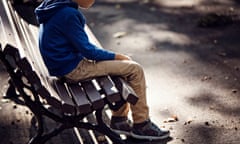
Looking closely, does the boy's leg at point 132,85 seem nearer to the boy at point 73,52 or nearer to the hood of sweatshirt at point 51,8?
the boy at point 73,52

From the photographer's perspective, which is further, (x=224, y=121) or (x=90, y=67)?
(x=224, y=121)

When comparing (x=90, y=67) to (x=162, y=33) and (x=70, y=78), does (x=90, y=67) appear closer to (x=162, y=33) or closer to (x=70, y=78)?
(x=70, y=78)

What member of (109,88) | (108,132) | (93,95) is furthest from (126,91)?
(108,132)

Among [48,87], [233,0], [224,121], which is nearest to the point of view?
[48,87]

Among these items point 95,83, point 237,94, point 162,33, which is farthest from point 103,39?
point 95,83

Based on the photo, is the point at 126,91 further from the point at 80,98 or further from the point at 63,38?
the point at 63,38

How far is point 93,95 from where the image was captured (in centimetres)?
436

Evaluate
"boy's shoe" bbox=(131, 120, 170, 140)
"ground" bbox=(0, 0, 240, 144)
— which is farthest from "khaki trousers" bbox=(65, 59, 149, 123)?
"ground" bbox=(0, 0, 240, 144)

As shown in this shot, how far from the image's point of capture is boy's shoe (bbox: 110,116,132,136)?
501 cm

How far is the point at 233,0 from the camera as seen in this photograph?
359 inches

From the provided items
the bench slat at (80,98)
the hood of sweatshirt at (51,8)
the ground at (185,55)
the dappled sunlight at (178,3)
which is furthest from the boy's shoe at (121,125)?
the dappled sunlight at (178,3)

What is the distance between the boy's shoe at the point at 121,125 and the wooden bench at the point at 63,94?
0.32 metres

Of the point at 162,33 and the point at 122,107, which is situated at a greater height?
the point at 122,107

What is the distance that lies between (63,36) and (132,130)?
112 centimetres
